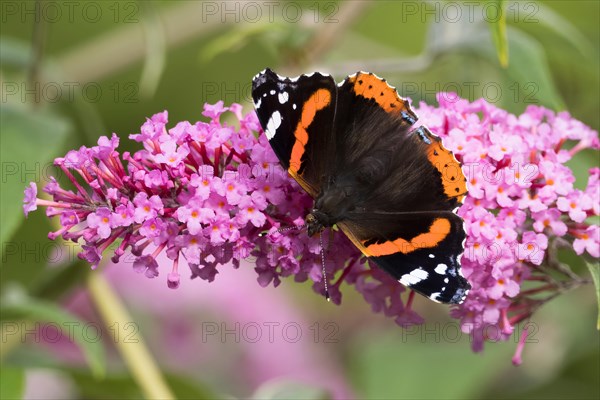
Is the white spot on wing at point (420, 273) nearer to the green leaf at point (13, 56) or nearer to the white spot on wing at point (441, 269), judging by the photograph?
the white spot on wing at point (441, 269)

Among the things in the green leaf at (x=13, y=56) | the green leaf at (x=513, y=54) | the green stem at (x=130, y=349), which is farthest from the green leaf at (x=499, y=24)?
the green leaf at (x=13, y=56)

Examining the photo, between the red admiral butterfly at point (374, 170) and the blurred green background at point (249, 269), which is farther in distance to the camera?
the blurred green background at point (249, 269)

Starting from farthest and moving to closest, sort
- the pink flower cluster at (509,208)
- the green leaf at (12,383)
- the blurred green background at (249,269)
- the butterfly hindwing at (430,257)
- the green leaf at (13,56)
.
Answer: the green leaf at (13,56) → the blurred green background at (249,269) → the green leaf at (12,383) → the pink flower cluster at (509,208) → the butterfly hindwing at (430,257)

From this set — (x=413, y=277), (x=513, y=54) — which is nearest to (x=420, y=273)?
(x=413, y=277)

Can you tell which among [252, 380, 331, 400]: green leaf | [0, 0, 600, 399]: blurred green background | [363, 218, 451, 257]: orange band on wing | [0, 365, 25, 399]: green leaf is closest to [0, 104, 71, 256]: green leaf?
[0, 0, 600, 399]: blurred green background

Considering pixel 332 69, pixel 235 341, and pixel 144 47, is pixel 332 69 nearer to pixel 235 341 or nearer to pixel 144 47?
pixel 144 47

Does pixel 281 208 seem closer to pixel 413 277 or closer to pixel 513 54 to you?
pixel 413 277

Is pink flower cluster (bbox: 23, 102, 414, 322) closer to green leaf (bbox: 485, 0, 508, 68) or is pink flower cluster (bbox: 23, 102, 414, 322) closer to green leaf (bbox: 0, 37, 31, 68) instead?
green leaf (bbox: 485, 0, 508, 68)
